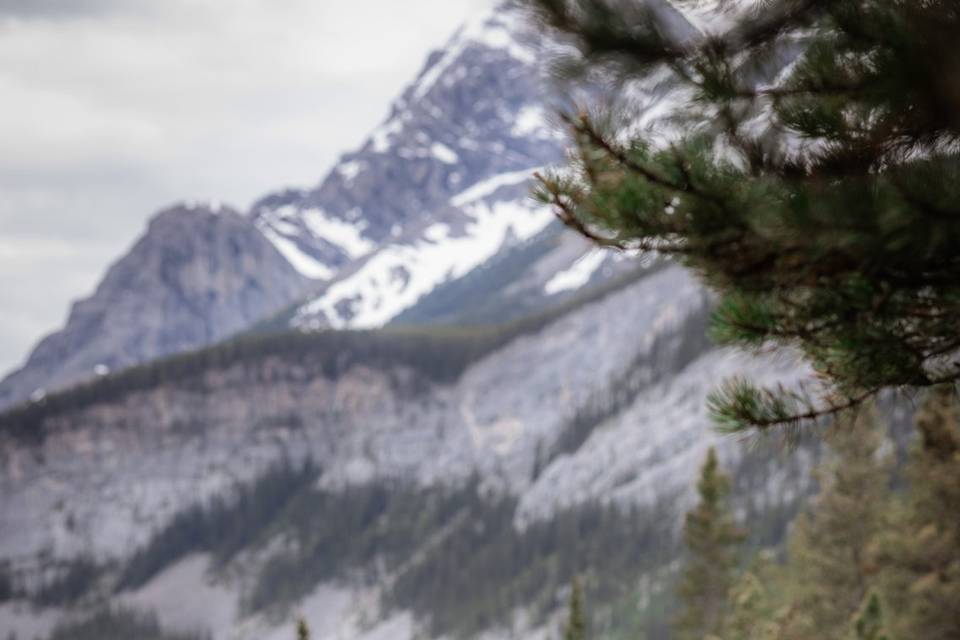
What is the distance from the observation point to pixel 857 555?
26188mm

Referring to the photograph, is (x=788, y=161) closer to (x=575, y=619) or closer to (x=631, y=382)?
(x=575, y=619)

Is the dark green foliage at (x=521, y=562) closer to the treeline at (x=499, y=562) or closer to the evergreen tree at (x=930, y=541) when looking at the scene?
the treeline at (x=499, y=562)

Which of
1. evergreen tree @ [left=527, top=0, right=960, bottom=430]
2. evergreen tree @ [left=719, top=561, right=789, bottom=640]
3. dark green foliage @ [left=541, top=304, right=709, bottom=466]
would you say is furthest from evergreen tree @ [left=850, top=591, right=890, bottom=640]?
dark green foliage @ [left=541, top=304, right=709, bottom=466]

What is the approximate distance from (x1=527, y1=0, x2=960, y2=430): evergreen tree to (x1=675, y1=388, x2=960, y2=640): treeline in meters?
10.8

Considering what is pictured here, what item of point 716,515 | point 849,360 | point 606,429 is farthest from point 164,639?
point 849,360

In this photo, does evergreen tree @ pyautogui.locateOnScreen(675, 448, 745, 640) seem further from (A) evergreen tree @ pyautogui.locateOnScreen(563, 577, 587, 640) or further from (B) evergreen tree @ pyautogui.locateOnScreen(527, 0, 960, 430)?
(B) evergreen tree @ pyautogui.locateOnScreen(527, 0, 960, 430)

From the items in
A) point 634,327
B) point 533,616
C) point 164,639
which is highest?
point 634,327

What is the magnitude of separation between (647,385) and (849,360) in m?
171

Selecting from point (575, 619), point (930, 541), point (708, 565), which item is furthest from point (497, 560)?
point (930, 541)

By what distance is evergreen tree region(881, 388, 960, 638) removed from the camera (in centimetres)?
1703

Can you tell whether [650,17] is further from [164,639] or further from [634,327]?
[164,639]

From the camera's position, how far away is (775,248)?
5.49 meters

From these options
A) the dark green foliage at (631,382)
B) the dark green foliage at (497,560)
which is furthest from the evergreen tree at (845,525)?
the dark green foliage at (631,382)

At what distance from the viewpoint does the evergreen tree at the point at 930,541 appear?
17031 mm
